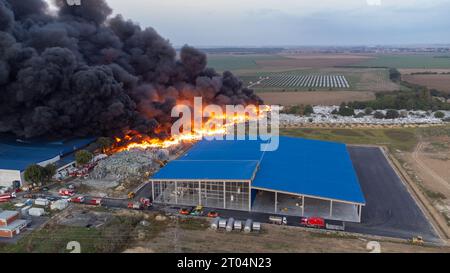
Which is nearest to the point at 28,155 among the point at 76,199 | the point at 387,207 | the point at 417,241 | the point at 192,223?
the point at 76,199

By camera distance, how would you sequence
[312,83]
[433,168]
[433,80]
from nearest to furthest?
1. [433,168]
2. [433,80]
3. [312,83]

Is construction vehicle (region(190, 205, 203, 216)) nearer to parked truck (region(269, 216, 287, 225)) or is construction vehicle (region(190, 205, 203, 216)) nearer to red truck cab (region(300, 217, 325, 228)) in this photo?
parked truck (region(269, 216, 287, 225))

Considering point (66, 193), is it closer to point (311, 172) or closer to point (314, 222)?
point (314, 222)

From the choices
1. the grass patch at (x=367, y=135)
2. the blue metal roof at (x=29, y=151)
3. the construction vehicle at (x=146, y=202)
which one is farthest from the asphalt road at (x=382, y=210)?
the grass patch at (x=367, y=135)

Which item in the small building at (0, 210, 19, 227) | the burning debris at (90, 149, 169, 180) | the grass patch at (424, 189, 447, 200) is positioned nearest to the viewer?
the small building at (0, 210, 19, 227)

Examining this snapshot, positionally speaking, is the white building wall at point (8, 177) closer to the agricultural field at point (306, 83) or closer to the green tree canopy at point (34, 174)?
the green tree canopy at point (34, 174)

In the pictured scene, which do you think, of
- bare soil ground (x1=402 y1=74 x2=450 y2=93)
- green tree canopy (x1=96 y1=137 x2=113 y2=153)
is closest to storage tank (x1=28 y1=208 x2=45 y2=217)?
green tree canopy (x1=96 y1=137 x2=113 y2=153)

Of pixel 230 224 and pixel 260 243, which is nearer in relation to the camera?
pixel 260 243

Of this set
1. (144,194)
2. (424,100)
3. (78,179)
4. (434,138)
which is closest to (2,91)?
(78,179)

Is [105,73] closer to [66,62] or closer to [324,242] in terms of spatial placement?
[66,62]
